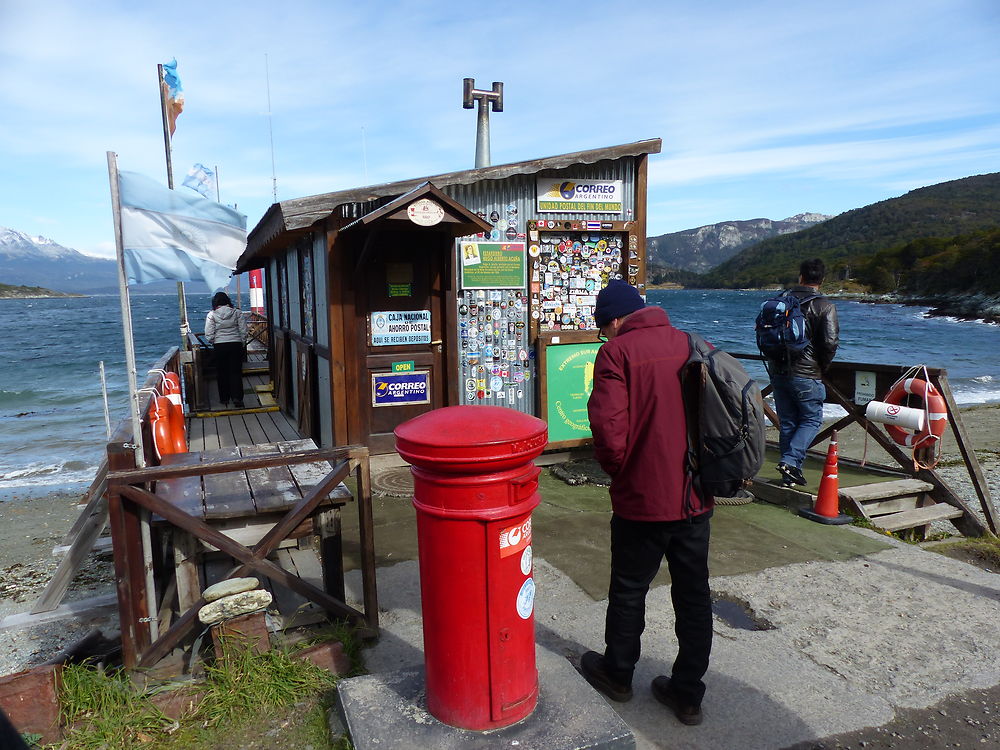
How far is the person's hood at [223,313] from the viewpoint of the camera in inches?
402

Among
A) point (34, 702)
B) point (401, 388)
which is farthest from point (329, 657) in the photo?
point (401, 388)

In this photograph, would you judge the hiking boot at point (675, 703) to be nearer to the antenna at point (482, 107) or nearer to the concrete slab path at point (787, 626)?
the concrete slab path at point (787, 626)

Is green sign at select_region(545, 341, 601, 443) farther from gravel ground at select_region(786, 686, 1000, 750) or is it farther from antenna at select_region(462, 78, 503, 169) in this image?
gravel ground at select_region(786, 686, 1000, 750)

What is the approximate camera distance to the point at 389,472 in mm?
7344

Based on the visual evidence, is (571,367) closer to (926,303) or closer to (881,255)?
(926,303)

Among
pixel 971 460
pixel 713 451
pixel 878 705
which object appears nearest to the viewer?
pixel 713 451

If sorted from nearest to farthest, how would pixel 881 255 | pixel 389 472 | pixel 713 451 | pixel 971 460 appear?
pixel 713 451 < pixel 971 460 < pixel 389 472 < pixel 881 255

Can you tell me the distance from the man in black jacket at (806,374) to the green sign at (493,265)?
279 centimetres

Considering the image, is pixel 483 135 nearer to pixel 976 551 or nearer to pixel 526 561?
pixel 976 551

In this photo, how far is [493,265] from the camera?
7449 millimetres

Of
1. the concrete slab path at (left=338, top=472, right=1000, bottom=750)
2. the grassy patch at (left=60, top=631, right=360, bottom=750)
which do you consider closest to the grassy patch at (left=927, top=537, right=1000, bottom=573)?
the concrete slab path at (left=338, top=472, right=1000, bottom=750)

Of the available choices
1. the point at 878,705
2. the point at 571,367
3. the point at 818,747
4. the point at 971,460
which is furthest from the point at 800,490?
the point at 818,747

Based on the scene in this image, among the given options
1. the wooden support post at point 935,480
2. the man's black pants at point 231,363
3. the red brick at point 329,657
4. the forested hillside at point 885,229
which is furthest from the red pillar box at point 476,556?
the forested hillside at point 885,229

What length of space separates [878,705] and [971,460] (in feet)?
13.4
